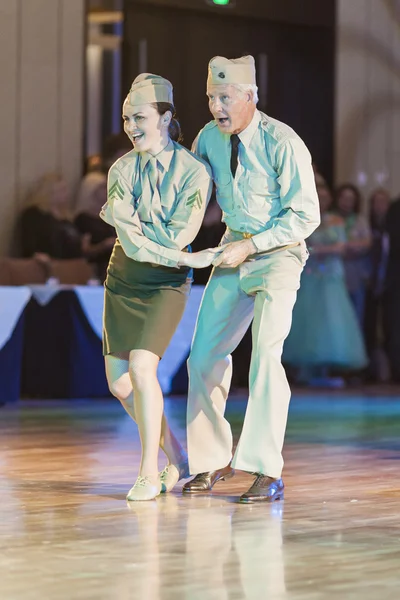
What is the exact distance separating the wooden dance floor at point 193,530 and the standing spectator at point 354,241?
173 inches

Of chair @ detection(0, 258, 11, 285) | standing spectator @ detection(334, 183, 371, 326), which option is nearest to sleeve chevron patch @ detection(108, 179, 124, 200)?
chair @ detection(0, 258, 11, 285)

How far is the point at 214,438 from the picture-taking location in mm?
4238

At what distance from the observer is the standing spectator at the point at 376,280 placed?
10484 millimetres

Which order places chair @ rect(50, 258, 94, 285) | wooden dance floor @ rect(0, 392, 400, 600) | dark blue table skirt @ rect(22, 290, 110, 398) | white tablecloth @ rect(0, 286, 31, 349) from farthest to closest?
chair @ rect(50, 258, 94, 285)
dark blue table skirt @ rect(22, 290, 110, 398)
white tablecloth @ rect(0, 286, 31, 349)
wooden dance floor @ rect(0, 392, 400, 600)

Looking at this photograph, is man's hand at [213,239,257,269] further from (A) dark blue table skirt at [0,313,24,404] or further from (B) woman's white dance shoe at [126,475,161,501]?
(A) dark blue table skirt at [0,313,24,404]

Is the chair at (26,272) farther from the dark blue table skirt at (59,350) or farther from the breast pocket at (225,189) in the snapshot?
the breast pocket at (225,189)

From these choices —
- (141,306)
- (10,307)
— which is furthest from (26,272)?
(141,306)

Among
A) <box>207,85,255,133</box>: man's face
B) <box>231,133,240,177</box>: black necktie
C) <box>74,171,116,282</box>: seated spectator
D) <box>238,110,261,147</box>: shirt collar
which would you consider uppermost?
<box>207,85,255,133</box>: man's face

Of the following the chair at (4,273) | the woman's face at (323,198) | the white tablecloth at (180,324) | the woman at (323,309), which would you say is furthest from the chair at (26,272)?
the woman's face at (323,198)

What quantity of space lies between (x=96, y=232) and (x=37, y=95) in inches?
65.2

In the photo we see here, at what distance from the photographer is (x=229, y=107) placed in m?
4.09

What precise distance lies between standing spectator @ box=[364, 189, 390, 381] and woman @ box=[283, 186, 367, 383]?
1.71 feet

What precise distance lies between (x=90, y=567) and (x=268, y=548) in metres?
0.53

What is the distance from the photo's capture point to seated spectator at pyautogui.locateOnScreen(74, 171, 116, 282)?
939 cm
